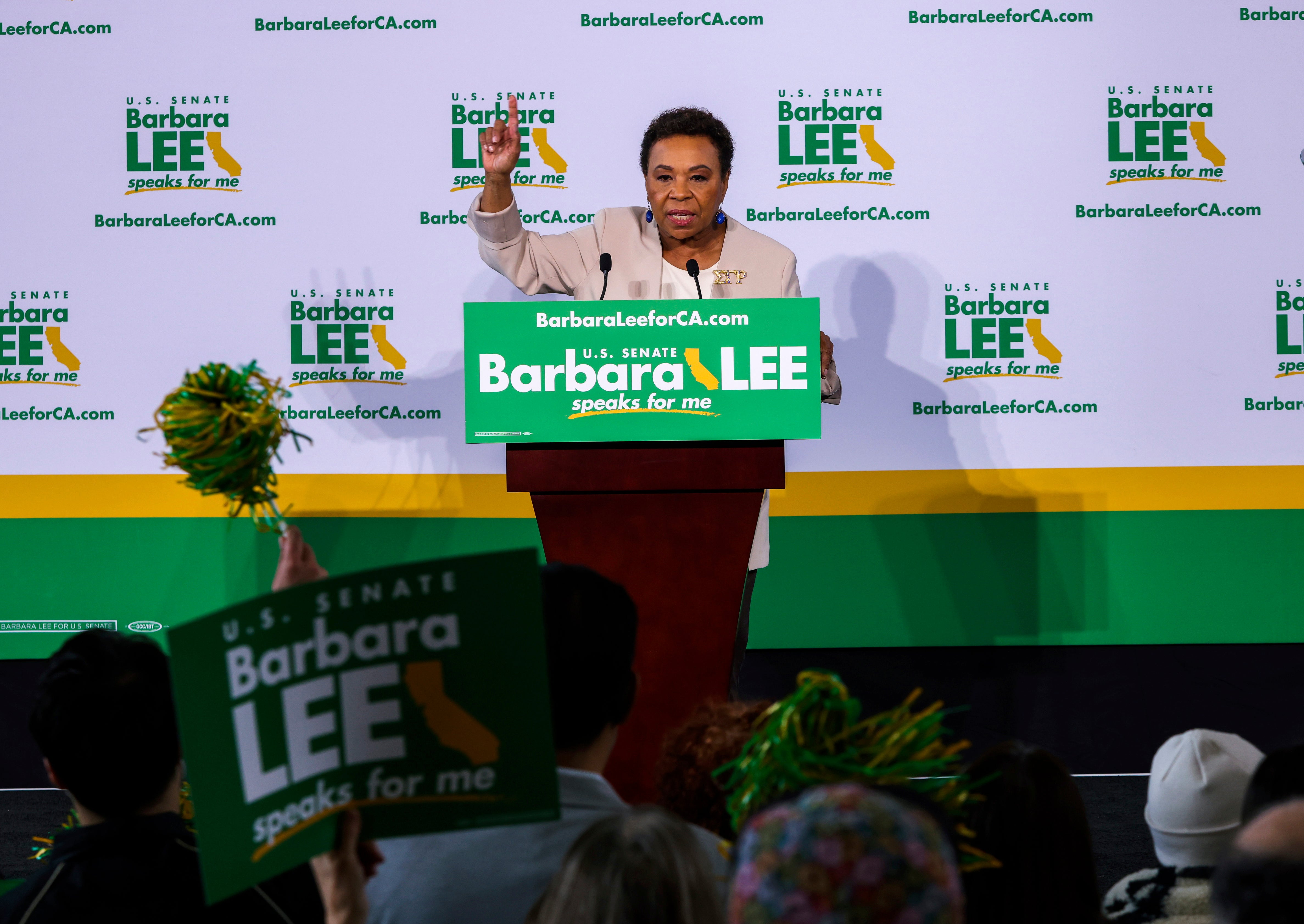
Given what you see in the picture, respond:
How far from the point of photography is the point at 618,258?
2.88 m

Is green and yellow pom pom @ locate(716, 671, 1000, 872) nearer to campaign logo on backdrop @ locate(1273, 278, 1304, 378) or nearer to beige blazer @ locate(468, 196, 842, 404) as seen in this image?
beige blazer @ locate(468, 196, 842, 404)

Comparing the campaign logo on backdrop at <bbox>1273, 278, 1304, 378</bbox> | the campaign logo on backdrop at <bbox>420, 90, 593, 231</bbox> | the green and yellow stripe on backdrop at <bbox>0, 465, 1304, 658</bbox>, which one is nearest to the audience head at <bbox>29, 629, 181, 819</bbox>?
the green and yellow stripe on backdrop at <bbox>0, 465, 1304, 658</bbox>

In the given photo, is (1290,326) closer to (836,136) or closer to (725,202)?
(836,136)

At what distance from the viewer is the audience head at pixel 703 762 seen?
134 cm

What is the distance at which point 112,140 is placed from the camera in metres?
3.76

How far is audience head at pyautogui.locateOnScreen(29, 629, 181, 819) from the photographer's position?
3.70 ft

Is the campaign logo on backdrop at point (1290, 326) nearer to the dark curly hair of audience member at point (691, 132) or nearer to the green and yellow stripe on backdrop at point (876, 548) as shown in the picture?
the green and yellow stripe on backdrop at point (876, 548)

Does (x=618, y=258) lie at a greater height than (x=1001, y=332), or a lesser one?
greater

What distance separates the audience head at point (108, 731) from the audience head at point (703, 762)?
22.4 inches

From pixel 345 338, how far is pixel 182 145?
0.85 meters

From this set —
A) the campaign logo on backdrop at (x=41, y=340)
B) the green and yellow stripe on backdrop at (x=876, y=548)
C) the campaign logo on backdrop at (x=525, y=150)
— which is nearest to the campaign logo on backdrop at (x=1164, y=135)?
the green and yellow stripe on backdrop at (x=876, y=548)

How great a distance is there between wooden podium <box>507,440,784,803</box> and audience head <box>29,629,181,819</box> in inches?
45.8

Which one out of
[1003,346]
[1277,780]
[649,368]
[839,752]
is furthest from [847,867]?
[1003,346]

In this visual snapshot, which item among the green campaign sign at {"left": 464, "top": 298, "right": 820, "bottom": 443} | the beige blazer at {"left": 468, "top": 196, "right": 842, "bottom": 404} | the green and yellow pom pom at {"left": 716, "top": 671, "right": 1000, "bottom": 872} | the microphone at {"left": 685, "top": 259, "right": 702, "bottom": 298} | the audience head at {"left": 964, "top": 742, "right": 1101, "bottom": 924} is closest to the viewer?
the green and yellow pom pom at {"left": 716, "top": 671, "right": 1000, "bottom": 872}
